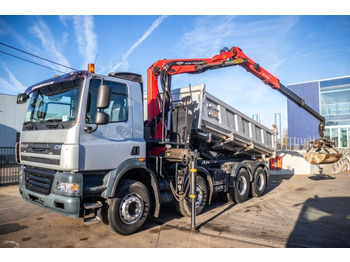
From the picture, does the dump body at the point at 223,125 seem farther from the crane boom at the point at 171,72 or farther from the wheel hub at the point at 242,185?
the wheel hub at the point at 242,185

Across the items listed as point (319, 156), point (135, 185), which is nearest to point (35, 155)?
point (135, 185)

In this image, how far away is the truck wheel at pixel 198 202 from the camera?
5.91 metres

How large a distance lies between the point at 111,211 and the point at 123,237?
0.58m

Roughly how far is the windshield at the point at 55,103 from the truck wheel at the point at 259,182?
634 cm

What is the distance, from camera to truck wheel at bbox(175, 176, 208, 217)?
5.91m

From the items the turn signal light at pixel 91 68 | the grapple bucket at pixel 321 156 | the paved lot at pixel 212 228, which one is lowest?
the paved lot at pixel 212 228

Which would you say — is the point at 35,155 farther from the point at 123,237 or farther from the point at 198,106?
the point at 198,106

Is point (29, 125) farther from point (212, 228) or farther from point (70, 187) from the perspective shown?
point (212, 228)

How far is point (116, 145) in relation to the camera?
181 inches

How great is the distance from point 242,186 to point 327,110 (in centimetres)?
1937

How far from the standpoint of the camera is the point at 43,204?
4395 mm

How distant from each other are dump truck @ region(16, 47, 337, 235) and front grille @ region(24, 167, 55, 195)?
0.02 meters

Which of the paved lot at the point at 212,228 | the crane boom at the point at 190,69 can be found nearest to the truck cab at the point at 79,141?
the paved lot at the point at 212,228

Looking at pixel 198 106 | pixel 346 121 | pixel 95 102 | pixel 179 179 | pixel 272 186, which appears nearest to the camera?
pixel 95 102
